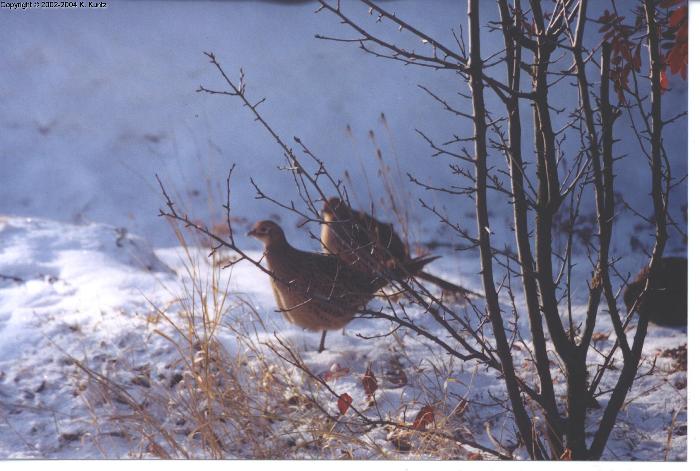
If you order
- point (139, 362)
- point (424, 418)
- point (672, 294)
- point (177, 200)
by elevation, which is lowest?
point (424, 418)

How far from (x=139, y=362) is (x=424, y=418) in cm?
117

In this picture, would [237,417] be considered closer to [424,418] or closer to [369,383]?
[369,383]

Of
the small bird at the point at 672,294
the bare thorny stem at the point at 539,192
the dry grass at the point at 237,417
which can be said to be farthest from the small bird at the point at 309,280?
the small bird at the point at 672,294

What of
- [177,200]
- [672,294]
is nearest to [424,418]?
[672,294]

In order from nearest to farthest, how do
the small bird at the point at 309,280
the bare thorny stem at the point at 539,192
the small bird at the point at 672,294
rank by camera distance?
the bare thorny stem at the point at 539,192, the small bird at the point at 672,294, the small bird at the point at 309,280

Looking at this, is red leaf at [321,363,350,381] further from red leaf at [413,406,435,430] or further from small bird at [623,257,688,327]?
small bird at [623,257,688,327]

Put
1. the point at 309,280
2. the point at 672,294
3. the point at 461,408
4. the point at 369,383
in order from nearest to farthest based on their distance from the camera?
the point at 461,408
the point at 369,383
the point at 672,294
the point at 309,280

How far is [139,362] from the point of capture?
2586 mm

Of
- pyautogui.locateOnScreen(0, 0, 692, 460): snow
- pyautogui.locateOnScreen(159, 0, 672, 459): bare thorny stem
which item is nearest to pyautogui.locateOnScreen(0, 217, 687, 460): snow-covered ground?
pyautogui.locateOnScreen(0, 0, 692, 460): snow

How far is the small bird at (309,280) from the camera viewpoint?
8.87 feet

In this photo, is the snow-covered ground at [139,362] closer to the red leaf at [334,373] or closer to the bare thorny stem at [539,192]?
the red leaf at [334,373]

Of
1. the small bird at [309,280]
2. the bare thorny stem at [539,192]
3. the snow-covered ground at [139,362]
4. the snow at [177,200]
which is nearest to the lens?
the bare thorny stem at [539,192]

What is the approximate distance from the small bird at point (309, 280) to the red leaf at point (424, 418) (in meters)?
0.62

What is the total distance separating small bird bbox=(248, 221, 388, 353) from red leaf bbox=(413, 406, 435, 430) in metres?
0.62
